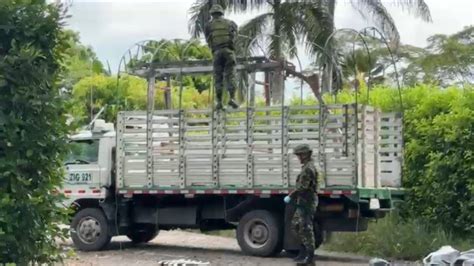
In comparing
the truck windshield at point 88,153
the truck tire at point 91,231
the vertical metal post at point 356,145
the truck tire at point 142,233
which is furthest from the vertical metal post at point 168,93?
the vertical metal post at point 356,145

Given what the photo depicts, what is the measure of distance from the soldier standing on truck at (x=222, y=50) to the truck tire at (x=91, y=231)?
3.09 metres

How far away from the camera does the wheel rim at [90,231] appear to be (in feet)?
50.1

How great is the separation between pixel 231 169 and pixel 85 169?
111 inches

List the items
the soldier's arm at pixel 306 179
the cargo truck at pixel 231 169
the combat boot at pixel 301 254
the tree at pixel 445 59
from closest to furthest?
1. the soldier's arm at pixel 306 179
2. the combat boot at pixel 301 254
3. the cargo truck at pixel 231 169
4. the tree at pixel 445 59

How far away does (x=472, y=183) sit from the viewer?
1452 cm

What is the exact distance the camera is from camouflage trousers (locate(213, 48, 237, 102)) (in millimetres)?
14867

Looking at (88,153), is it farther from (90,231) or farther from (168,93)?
(168,93)

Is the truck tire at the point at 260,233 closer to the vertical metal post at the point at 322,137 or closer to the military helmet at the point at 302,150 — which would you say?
the vertical metal post at the point at 322,137

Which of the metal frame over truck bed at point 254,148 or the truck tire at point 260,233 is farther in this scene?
the truck tire at point 260,233

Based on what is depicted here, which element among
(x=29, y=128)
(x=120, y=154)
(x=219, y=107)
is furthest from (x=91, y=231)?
(x=29, y=128)

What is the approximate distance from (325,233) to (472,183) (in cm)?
260

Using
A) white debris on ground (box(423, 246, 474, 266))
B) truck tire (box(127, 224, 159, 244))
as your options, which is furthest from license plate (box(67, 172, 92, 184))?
white debris on ground (box(423, 246, 474, 266))

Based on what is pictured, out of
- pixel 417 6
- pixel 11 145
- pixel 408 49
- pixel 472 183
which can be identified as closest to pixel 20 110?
pixel 11 145

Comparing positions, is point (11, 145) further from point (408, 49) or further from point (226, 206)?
point (408, 49)
